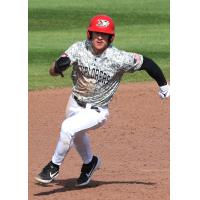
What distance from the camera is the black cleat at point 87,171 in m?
8.73

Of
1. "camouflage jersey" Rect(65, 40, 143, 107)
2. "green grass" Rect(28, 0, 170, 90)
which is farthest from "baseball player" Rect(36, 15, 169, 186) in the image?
"green grass" Rect(28, 0, 170, 90)

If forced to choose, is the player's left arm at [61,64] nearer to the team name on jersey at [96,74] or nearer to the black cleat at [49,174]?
the team name on jersey at [96,74]

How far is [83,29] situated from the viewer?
22109 millimetres

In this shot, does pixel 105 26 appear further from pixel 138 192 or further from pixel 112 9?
pixel 112 9

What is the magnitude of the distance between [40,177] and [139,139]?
302cm

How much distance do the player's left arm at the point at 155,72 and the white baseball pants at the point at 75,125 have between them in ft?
1.86

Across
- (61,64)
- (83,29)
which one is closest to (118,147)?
(61,64)

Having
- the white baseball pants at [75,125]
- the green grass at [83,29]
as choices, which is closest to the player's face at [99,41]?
the white baseball pants at [75,125]

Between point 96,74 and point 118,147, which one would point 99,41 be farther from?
point 118,147

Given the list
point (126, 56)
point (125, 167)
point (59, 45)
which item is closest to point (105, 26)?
point (126, 56)

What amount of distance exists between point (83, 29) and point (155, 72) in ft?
44.8

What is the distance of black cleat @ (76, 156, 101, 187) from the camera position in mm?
8734

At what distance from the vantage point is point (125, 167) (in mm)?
9594
